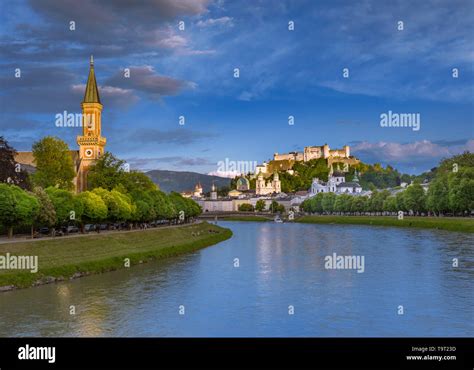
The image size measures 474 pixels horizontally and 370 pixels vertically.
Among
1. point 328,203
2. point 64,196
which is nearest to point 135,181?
point 64,196

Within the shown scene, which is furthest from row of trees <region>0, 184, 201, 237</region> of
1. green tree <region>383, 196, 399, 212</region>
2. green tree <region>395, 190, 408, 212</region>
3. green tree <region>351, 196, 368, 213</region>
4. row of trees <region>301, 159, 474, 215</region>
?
green tree <region>351, 196, 368, 213</region>

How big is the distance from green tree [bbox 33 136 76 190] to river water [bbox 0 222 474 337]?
100 feet

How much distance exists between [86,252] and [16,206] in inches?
256

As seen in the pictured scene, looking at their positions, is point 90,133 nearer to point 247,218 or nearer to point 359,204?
point 359,204

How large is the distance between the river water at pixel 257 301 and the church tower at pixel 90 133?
54531 mm

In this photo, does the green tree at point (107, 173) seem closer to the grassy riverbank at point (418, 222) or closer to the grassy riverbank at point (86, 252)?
the grassy riverbank at point (86, 252)

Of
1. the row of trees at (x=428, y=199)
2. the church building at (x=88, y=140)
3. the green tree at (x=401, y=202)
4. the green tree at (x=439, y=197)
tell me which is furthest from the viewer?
the green tree at (x=401, y=202)

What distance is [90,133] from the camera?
337 feet

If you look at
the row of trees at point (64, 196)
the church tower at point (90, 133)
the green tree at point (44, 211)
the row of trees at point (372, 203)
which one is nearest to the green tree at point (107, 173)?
the row of trees at point (64, 196)

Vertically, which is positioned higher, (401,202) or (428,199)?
(428,199)

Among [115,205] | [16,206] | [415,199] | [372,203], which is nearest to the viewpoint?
[16,206]

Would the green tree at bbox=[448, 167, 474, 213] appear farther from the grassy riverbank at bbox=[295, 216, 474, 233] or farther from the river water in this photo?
the river water

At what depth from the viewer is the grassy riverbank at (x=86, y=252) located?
3591 cm
